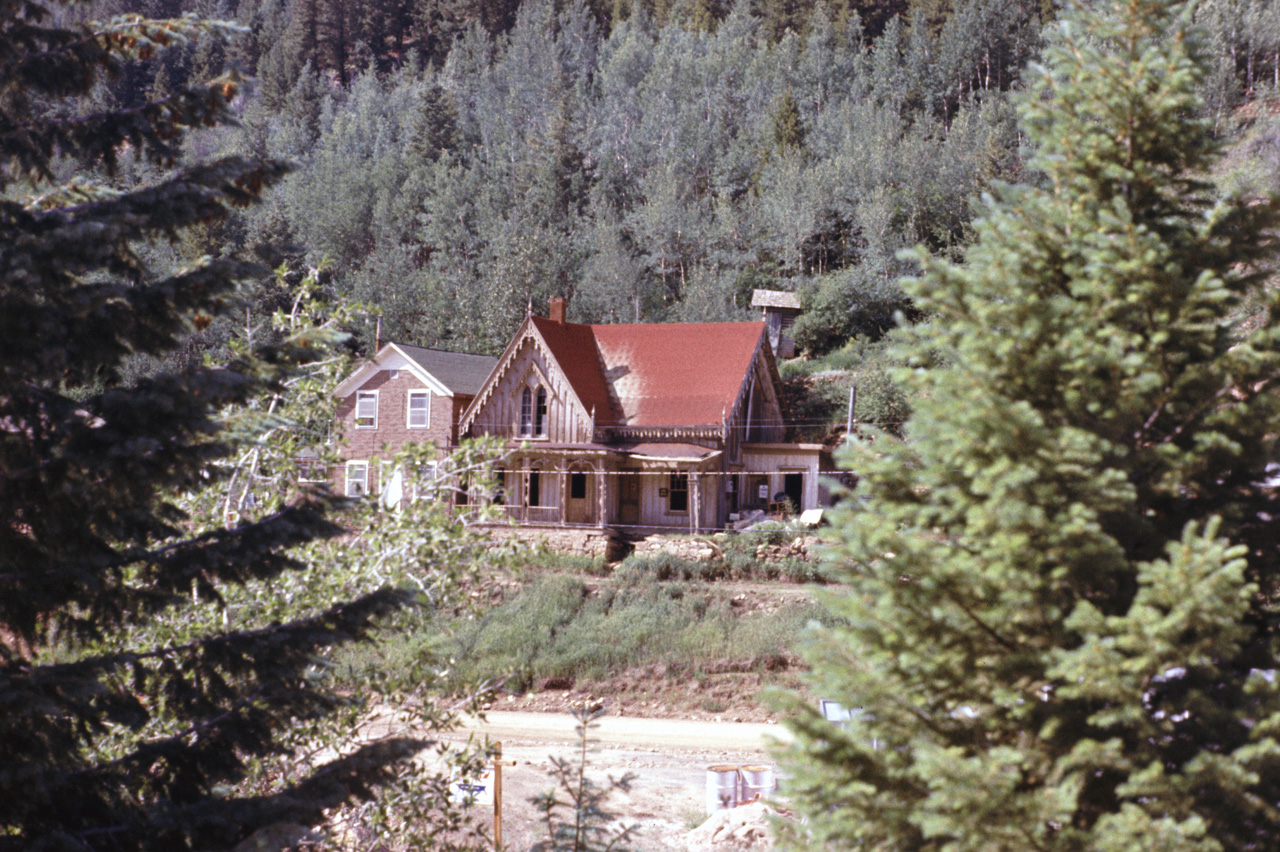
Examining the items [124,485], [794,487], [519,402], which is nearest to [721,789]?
[124,485]

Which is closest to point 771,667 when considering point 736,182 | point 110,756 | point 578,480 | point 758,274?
point 578,480

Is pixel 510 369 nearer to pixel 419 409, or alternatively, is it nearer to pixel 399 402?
pixel 419 409

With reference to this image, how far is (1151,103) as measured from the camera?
5.48m

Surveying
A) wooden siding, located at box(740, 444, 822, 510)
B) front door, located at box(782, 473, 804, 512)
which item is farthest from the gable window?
front door, located at box(782, 473, 804, 512)

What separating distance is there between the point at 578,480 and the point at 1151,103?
1174 inches

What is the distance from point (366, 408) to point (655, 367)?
1100cm

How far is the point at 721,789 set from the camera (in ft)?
47.3

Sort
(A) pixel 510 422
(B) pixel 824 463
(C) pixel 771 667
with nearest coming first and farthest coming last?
1. (C) pixel 771 667
2. (A) pixel 510 422
3. (B) pixel 824 463

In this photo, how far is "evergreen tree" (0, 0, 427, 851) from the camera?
5.80m

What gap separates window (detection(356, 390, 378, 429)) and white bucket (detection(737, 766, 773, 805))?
81.8 feet

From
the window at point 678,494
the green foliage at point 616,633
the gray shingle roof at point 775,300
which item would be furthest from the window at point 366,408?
the gray shingle roof at point 775,300

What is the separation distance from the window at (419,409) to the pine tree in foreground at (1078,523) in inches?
1236

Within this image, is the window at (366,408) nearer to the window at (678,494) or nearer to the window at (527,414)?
the window at (527,414)

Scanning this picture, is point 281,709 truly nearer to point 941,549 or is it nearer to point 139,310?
point 139,310
